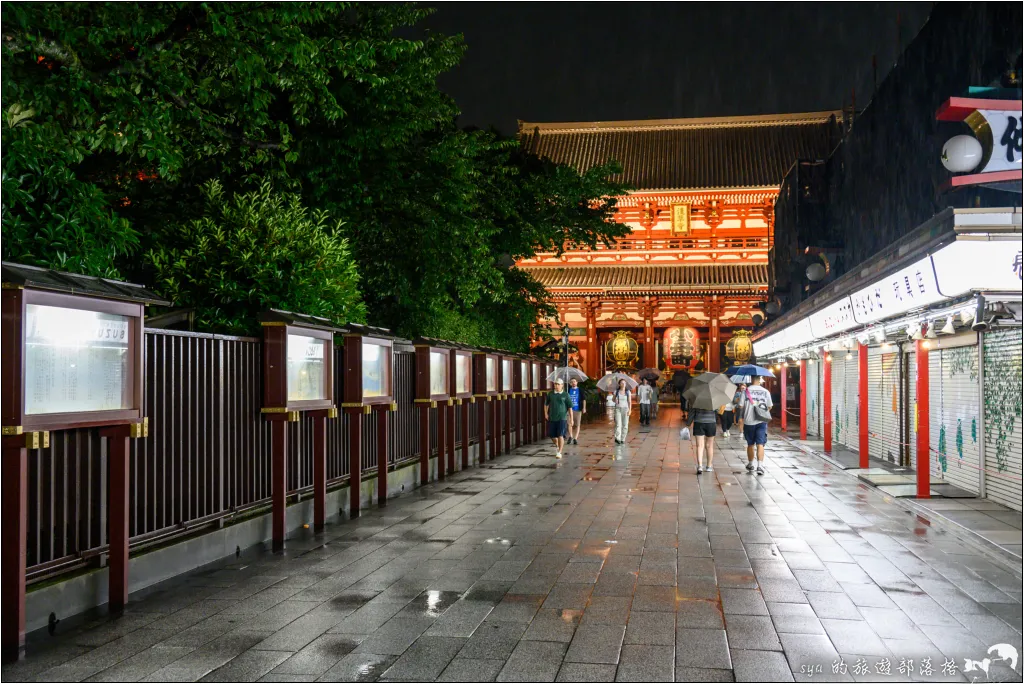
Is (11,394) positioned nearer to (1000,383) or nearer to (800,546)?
(800,546)

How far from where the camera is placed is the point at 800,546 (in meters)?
8.49

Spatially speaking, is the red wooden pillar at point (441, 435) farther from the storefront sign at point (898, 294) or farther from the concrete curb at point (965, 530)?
the concrete curb at point (965, 530)

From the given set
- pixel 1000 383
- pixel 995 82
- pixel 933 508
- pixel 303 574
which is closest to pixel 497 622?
pixel 303 574

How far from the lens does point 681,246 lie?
137ft

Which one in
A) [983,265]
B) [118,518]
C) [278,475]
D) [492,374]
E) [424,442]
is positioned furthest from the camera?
[492,374]

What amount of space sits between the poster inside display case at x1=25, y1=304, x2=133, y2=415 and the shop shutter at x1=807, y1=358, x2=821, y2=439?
21100mm

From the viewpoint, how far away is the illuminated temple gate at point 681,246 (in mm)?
40562

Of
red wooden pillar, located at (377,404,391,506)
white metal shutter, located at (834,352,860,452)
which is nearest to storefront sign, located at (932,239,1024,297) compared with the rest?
red wooden pillar, located at (377,404,391,506)

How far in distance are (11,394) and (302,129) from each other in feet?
35.4

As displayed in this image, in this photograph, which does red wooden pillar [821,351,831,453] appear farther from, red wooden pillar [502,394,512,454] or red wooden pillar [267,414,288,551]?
red wooden pillar [267,414,288,551]

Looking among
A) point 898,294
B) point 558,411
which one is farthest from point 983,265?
point 558,411

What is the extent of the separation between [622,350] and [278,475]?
35.3m

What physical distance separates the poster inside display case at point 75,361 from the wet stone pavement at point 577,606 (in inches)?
56.4

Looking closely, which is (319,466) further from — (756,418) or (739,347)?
(739,347)
